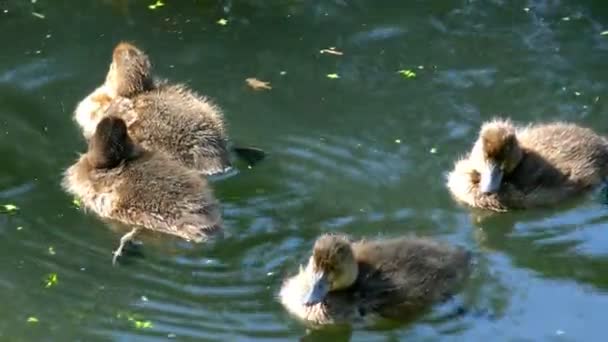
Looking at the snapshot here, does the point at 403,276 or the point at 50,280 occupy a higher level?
the point at 403,276

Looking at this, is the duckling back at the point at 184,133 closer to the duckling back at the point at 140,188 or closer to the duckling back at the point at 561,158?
the duckling back at the point at 140,188

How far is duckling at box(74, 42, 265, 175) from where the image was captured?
8.16m

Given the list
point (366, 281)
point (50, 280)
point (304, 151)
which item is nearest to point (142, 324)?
point (50, 280)

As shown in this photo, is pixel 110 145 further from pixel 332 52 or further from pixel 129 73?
pixel 332 52

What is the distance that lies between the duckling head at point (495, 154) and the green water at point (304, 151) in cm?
24

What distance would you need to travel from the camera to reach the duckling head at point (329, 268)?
6504 millimetres

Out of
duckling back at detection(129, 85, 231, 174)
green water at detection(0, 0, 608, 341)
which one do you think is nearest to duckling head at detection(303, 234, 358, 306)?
green water at detection(0, 0, 608, 341)

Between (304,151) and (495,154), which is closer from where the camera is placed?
(495,154)

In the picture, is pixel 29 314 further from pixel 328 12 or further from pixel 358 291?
pixel 328 12

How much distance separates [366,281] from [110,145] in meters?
1.96

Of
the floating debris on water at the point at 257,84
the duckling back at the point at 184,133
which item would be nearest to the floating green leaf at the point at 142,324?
the duckling back at the point at 184,133

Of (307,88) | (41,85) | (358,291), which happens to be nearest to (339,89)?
(307,88)

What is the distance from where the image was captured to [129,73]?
8.58m

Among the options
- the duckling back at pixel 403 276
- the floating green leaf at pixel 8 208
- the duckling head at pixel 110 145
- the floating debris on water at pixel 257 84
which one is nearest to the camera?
the duckling back at pixel 403 276
